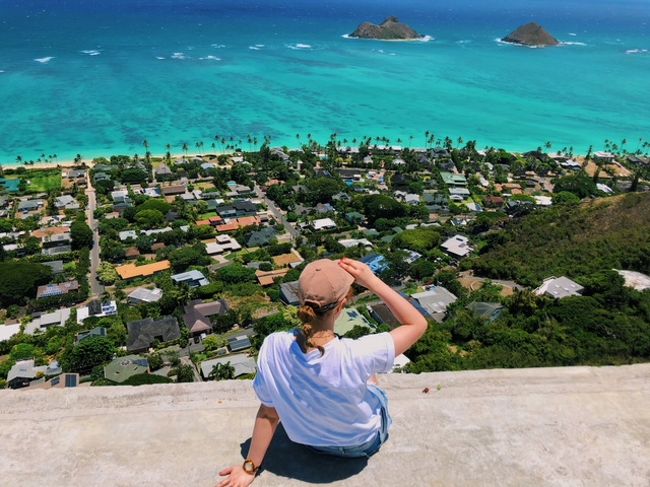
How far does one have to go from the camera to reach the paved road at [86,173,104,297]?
2246cm

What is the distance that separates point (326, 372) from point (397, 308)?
1.97 ft

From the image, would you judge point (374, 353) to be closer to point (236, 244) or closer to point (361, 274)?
point (361, 274)

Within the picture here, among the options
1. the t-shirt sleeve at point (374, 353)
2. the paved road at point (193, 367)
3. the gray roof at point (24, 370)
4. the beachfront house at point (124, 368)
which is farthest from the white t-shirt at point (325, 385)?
the gray roof at point (24, 370)

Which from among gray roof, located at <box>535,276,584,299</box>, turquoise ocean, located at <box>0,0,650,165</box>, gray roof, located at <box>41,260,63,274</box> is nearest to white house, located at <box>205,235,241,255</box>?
gray roof, located at <box>41,260,63,274</box>

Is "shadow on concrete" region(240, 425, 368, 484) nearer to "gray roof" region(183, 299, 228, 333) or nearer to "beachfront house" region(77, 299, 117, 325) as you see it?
"gray roof" region(183, 299, 228, 333)

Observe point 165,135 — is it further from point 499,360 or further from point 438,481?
point 438,481

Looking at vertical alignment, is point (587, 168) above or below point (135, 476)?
below

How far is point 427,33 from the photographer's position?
107812 millimetres

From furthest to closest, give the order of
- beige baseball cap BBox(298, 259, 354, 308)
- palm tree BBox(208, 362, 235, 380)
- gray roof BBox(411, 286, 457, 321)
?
gray roof BBox(411, 286, 457, 321)
palm tree BBox(208, 362, 235, 380)
beige baseball cap BBox(298, 259, 354, 308)

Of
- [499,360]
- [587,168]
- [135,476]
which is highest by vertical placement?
[135,476]

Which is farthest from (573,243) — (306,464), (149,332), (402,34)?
(402,34)

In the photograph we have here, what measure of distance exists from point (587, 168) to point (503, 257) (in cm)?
2461

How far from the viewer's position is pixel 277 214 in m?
31.2

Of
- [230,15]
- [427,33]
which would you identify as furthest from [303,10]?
[427,33]
